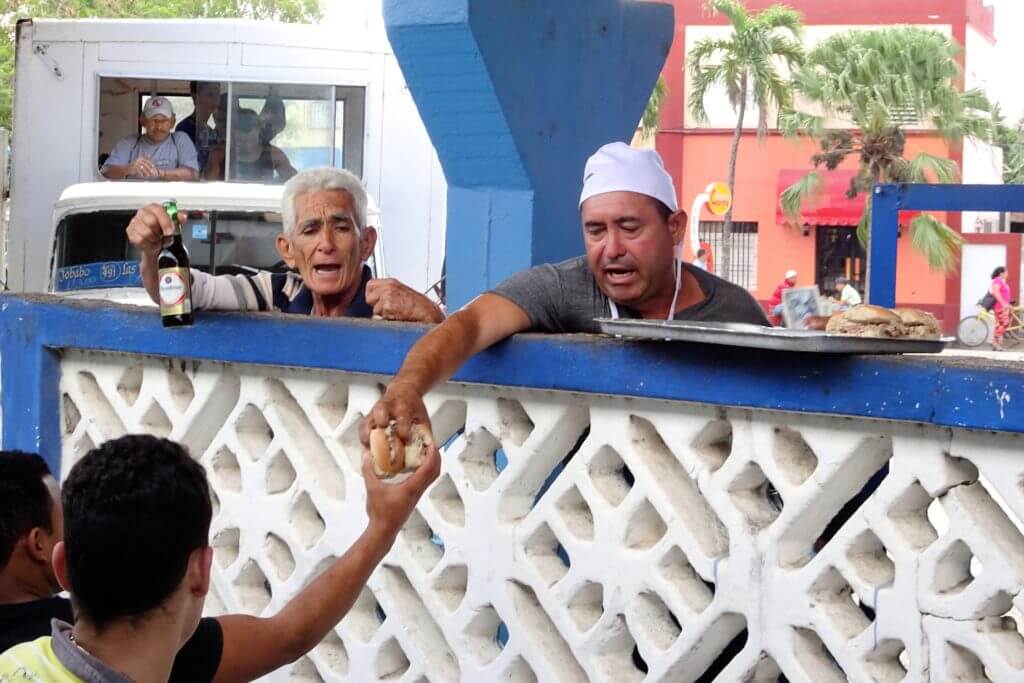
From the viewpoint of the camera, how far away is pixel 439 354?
3051 mm

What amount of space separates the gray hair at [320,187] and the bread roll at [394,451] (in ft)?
5.09

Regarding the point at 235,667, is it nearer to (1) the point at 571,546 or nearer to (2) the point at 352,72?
(1) the point at 571,546

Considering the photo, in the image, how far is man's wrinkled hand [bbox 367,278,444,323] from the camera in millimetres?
3611

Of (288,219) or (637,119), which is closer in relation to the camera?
(288,219)

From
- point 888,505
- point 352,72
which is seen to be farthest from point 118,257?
point 888,505

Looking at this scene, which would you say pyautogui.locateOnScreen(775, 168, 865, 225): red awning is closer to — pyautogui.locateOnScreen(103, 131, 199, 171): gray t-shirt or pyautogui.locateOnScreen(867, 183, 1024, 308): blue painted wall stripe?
pyautogui.locateOnScreen(103, 131, 199, 171): gray t-shirt

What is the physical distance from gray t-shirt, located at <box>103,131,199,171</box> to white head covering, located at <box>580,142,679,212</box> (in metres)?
8.26

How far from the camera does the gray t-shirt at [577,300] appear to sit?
3.43 metres

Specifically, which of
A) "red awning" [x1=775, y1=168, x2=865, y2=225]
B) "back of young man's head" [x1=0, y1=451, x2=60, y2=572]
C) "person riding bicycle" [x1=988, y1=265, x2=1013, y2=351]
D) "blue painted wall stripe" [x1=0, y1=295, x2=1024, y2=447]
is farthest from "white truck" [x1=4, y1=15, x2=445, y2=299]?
"red awning" [x1=775, y1=168, x2=865, y2=225]

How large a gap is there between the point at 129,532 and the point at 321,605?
591 millimetres

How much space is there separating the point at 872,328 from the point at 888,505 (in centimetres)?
34

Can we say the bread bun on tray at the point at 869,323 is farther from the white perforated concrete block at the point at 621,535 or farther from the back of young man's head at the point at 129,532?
the back of young man's head at the point at 129,532

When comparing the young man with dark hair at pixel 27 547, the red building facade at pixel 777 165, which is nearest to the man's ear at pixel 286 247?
the young man with dark hair at pixel 27 547

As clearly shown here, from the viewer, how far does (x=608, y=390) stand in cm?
304
